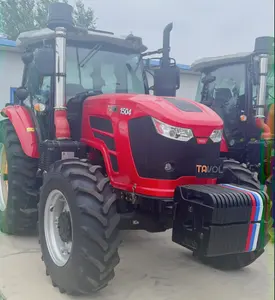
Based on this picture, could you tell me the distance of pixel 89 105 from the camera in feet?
13.0

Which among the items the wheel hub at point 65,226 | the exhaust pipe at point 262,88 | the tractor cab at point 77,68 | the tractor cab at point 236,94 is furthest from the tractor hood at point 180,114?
the tractor cab at point 236,94

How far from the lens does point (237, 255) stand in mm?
3896

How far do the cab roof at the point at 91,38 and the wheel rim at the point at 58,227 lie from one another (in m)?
1.63

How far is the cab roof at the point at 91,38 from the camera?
14.1 feet

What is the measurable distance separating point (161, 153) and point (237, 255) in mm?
1350

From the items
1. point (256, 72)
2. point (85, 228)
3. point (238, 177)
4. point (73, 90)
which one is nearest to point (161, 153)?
point (85, 228)

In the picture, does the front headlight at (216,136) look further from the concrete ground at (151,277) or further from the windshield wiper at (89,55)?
the windshield wiper at (89,55)

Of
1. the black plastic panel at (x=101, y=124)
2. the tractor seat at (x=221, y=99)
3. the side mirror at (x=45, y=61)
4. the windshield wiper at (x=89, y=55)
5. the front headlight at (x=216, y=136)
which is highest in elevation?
the windshield wiper at (x=89, y=55)

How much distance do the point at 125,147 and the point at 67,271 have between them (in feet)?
3.42

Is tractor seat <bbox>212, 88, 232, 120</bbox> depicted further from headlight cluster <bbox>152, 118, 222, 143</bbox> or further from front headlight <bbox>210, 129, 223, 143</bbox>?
headlight cluster <bbox>152, 118, 222, 143</bbox>

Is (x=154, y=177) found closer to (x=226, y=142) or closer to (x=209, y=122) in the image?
(x=209, y=122)

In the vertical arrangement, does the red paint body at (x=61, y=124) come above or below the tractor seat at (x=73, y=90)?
below

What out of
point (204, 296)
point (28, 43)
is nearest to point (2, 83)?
point (28, 43)

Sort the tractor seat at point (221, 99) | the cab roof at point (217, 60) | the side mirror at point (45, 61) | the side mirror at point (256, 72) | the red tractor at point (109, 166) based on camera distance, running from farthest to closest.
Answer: the tractor seat at point (221, 99) < the cab roof at point (217, 60) < the side mirror at point (256, 72) < the side mirror at point (45, 61) < the red tractor at point (109, 166)
